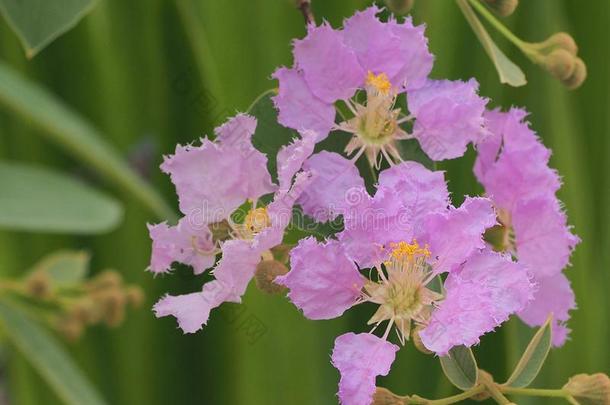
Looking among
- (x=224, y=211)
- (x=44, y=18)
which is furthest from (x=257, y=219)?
(x=44, y=18)

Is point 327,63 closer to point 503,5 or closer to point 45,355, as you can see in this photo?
point 503,5

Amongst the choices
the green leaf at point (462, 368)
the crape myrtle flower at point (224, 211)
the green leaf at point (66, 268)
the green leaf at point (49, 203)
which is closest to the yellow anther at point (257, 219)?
the crape myrtle flower at point (224, 211)

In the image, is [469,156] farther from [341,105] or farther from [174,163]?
[174,163]

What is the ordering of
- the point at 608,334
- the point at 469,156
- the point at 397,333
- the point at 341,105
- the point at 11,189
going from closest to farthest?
the point at 397,333, the point at 341,105, the point at 11,189, the point at 469,156, the point at 608,334

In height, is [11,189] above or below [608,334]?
above

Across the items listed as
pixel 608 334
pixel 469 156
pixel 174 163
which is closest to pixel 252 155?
pixel 174 163

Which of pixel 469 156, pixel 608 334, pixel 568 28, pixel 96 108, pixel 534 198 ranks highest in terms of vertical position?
pixel 96 108

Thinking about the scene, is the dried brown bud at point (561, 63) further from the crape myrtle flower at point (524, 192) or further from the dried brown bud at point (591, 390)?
the dried brown bud at point (591, 390)
